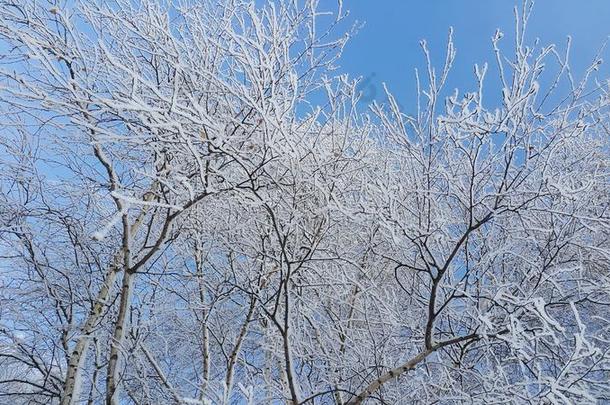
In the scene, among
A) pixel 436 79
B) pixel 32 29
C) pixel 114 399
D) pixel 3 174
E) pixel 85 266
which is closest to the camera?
pixel 436 79

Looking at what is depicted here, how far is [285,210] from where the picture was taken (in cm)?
422

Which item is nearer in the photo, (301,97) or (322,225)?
(322,225)

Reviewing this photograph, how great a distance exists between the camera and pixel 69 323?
571 centimetres

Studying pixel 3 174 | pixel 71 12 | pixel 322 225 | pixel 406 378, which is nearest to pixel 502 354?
pixel 406 378

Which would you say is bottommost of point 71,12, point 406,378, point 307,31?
point 406,378

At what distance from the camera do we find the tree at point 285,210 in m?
3.00

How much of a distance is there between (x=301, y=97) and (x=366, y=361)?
2.51 meters

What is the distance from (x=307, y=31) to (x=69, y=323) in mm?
4186

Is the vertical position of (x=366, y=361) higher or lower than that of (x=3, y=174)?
lower

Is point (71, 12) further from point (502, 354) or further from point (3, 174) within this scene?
point (502, 354)

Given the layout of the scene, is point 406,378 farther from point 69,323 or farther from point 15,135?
point 15,135

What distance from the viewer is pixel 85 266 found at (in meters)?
5.97

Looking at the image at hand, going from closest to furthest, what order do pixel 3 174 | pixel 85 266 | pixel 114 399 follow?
1. pixel 114 399
2. pixel 3 174
3. pixel 85 266

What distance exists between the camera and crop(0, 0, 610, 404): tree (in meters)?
3.00
